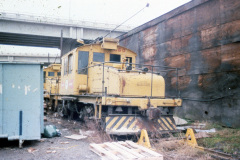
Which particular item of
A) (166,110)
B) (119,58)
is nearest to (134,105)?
(166,110)

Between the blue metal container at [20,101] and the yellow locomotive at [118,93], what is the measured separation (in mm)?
1649

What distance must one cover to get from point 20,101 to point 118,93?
2632 mm

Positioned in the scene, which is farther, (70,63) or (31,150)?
(70,63)

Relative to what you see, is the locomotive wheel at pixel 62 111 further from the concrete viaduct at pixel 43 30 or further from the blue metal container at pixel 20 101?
the concrete viaduct at pixel 43 30

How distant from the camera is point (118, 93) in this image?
6.70 m

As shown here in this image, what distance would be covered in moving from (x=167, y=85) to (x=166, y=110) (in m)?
4.51

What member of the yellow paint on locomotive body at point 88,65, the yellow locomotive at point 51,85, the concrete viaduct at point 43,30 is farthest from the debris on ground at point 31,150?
the concrete viaduct at point 43,30

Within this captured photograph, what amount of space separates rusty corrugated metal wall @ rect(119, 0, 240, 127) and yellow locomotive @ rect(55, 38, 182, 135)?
2.27 metres

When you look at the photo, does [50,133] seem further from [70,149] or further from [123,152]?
[123,152]

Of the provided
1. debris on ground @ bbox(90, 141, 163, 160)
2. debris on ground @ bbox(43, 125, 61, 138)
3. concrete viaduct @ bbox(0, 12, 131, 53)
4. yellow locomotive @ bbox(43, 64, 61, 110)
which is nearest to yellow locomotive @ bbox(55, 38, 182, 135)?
debris on ground @ bbox(90, 141, 163, 160)

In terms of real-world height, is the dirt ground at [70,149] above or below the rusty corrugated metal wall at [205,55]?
below

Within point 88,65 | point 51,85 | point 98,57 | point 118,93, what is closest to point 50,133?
point 118,93

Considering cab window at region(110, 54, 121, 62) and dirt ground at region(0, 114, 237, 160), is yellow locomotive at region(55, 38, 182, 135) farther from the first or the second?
dirt ground at region(0, 114, 237, 160)

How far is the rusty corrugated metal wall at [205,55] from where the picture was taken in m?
8.25
